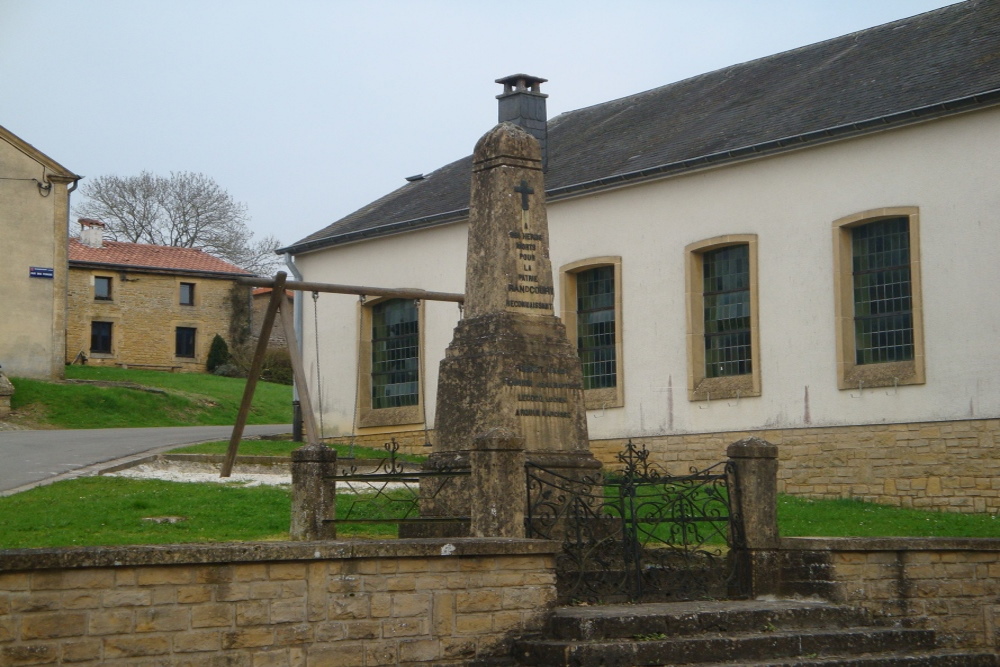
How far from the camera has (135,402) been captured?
39406 mm

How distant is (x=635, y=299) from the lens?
934 inches

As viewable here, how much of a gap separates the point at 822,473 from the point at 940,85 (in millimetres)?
6024

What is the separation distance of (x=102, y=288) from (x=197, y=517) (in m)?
37.9

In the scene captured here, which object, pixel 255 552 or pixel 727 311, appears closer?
pixel 255 552

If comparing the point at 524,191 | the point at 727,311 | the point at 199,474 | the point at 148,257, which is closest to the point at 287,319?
the point at 199,474

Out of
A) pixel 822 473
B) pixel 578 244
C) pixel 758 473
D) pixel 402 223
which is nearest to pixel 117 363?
pixel 402 223

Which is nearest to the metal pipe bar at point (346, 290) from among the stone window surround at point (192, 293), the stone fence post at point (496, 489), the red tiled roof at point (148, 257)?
the stone fence post at point (496, 489)

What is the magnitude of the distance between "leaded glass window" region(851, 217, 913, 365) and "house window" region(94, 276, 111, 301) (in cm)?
3720

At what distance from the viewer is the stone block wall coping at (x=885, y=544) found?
1148 cm

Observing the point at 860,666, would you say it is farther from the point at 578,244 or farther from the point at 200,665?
the point at 578,244

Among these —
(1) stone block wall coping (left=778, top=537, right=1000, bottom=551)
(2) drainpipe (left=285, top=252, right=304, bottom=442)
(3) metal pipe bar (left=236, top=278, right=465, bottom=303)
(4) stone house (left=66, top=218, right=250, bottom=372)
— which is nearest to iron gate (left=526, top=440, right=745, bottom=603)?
(1) stone block wall coping (left=778, top=537, right=1000, bottom=551)

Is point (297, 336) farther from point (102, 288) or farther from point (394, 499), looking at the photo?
point (102, 288)

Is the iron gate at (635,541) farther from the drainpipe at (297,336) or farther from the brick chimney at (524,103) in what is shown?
the brick chimney at (524,103)

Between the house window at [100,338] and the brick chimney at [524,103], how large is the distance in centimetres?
2839
